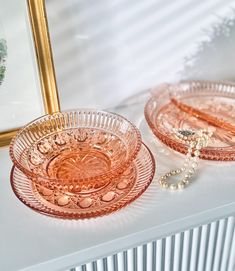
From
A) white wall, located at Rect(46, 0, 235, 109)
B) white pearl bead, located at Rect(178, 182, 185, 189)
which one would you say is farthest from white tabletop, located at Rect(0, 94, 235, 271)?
white wall, located at Rect(46, 0, 235, 109)

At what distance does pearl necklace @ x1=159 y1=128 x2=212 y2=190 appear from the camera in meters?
0.65

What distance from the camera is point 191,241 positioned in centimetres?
73

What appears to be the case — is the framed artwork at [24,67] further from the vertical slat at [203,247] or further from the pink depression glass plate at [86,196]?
the vertical slat at [203,247]

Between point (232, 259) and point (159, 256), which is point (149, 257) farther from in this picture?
point (232, 259)

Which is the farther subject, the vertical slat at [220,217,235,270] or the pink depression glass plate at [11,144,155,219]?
the vertical slat at [220,217,235,270]

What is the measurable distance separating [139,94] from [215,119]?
6.3 inches

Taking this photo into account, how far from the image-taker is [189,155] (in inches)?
27.2

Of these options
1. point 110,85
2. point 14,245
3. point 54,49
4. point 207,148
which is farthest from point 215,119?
point 14,245

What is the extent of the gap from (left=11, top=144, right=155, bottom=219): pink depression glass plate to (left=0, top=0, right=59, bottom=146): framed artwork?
0.12 meters

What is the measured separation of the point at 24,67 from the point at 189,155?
1.00 feet

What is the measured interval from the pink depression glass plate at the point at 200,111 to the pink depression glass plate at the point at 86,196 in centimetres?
10

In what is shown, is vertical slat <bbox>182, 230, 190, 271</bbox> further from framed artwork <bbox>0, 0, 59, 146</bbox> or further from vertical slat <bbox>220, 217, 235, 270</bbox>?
framed artwork <bbox>0, 0, 59, 146</bbox>

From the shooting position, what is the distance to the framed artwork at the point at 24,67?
67 centimetres

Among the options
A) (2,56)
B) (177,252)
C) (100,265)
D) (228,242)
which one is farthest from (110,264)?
(2,56)
